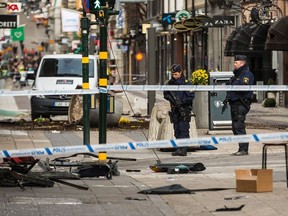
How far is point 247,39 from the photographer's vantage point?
4869 centimetres

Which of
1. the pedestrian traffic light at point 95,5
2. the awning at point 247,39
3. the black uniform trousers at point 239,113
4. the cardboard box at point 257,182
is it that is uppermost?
the pedestrian traffic light at point 95,5

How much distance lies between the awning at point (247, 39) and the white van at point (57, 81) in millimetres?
15193

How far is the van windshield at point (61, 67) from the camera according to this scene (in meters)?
33.0

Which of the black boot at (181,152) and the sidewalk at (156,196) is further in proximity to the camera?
the black boot at (181,152)

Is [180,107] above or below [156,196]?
above

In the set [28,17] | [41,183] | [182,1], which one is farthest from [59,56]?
[28,17]

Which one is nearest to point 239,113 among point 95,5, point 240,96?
point 240,96

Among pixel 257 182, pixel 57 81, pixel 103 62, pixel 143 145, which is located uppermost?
pixel 103 62

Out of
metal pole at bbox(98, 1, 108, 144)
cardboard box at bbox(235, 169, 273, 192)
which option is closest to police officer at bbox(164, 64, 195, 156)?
metal pole at bbox(98, 1, 108, 144)

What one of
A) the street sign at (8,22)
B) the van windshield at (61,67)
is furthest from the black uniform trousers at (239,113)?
the street sign at (8,22)

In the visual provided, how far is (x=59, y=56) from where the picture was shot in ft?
111

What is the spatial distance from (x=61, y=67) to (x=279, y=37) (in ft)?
32.7

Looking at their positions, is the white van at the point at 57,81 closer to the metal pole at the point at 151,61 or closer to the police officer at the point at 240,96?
the metal pole at the point at 151,61

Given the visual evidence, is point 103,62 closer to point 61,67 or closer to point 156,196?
point 156,196
